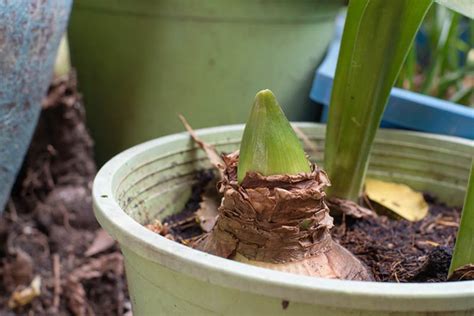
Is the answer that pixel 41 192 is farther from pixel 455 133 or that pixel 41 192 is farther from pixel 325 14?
pixel 455 133

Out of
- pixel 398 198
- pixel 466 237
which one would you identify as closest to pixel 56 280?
pixel 398 198

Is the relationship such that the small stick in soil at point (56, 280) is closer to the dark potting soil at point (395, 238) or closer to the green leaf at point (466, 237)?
the dark potting soil at point (395, 238)

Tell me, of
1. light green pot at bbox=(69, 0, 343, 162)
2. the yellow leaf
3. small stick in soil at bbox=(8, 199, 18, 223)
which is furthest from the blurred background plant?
small stick in soil at bbox=(8, 199, 18, 223)

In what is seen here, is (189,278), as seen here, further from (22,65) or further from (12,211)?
(12,211)

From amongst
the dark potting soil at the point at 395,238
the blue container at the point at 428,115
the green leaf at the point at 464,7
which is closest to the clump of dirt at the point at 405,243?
the dark potting soil at the point at 395,238

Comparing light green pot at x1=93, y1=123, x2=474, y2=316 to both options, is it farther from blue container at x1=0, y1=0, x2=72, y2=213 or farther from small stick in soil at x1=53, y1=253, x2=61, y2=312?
small stick in soil at x1=53, y1=253, x2=61, y2=312

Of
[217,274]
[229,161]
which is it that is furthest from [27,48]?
[217,274]

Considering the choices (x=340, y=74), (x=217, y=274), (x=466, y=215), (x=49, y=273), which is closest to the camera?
(x=217, y=274)
